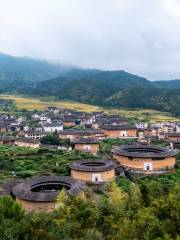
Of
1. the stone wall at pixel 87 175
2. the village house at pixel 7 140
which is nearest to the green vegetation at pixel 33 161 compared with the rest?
the stone wall at pixel 87 175

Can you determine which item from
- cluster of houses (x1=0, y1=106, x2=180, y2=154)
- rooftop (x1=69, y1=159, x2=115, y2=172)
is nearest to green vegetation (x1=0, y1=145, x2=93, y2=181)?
rooftop (x1=69, y1=159, x2=115, y2=172)

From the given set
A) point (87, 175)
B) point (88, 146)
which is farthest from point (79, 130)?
point (87, 175)

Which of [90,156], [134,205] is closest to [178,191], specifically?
[134,205]

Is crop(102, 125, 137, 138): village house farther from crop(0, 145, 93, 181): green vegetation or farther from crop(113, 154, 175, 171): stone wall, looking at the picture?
crop(113, 154, 175, 171): stone wall

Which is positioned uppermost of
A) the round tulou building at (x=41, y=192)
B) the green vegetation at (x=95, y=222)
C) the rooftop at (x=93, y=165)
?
the green vegetation at (x=95, y=222)

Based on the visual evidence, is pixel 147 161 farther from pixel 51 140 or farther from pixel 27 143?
pixel 27 143

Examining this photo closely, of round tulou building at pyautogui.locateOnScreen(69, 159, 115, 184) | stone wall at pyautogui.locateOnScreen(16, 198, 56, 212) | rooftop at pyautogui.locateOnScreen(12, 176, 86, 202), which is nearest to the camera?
stone wall at pyautogui.locateOnScreen(16, 198, 56, 212)

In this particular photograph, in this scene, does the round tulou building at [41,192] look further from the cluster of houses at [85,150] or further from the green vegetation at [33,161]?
the green vegetation at [33,161]

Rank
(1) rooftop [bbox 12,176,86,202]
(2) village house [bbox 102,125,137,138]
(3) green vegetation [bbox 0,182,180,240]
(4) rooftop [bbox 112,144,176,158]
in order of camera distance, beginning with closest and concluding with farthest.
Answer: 1. (3) green vegetation [bbox 0,182,180,240]
2. (1) rooftop [bbox 12,176,86,202]
3. (4) rooftop [bbox 112,144,176,158]
4. (2) village house [bbox 102,125,137,138]
